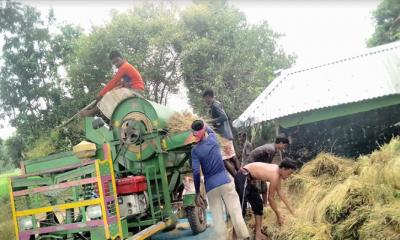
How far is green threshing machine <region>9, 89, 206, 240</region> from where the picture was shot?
4.67 m

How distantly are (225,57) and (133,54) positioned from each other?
4099 millimetres

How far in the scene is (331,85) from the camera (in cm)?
1093

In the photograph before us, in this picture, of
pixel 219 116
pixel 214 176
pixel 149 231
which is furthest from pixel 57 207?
pixel 219 116

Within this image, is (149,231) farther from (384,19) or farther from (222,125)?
(384,19)

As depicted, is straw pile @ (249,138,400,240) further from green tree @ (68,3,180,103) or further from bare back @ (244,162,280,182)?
green tree @ (68,3,180,103)

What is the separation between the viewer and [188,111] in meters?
7.36

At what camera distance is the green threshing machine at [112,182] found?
15.3ft

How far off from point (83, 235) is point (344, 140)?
724cm

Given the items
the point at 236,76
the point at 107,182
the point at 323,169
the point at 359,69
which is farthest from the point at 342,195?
the point at 236,76

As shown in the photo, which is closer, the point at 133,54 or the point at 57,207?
the point at 57,207

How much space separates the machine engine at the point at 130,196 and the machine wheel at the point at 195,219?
1674 millimetres

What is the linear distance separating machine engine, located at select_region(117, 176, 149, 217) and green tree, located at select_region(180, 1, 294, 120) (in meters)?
10.2

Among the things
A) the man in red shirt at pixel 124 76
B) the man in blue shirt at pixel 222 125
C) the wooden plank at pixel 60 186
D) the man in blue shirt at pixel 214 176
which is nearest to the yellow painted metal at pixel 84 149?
the wooden plank at pixel 60 186

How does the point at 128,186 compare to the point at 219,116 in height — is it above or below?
below
